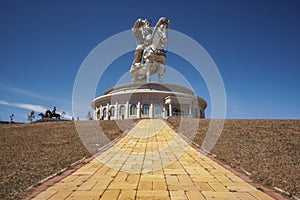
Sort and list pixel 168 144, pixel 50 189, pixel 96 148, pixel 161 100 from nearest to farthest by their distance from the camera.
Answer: pixel 50 189 → pixel 96 148 → pixel 168 144 → pixel 161 100

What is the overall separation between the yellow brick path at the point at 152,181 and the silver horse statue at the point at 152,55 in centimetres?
3142

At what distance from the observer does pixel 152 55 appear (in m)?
37.8

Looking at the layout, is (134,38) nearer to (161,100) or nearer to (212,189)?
(161,100)

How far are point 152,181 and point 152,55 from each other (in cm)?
3417

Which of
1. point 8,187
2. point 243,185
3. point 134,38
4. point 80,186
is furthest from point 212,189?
point 134,38

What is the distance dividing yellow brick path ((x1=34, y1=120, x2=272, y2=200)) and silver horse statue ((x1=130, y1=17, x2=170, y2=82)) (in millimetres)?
31420

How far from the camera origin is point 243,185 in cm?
490

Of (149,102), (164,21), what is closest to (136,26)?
(164,21)

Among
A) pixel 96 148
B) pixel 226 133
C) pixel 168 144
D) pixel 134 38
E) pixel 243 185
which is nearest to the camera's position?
pixel 243 185

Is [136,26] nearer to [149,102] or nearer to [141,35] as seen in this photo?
[141,35]

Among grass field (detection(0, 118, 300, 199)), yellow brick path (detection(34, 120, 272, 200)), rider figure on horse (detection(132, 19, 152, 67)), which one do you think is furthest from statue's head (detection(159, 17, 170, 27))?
yellow brick path (detection(34, 120, 272, 200))

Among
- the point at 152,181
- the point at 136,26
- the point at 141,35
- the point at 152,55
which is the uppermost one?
the point at 136,26

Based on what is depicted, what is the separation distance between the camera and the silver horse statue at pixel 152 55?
37.5 meters

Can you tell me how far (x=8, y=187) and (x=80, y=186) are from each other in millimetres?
1607
